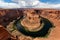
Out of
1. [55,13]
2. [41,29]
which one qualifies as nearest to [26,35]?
[41,29]

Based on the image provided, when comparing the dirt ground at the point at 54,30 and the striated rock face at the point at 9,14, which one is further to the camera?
the striated rock face at the point at 9,14

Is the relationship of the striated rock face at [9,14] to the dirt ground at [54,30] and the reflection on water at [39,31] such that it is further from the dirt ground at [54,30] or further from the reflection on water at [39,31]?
the dirt ground at [54,30]

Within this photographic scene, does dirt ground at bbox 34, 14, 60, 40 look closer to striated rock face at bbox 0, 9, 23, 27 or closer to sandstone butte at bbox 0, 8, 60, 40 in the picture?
sandstone butte at bbox 0, 8, 60, 40

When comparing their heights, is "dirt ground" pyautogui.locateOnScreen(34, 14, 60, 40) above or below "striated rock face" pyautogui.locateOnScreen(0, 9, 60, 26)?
below

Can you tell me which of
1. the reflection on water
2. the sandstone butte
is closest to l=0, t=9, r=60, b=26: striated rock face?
the sandstone butte

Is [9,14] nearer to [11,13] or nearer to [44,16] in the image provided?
[11,13]

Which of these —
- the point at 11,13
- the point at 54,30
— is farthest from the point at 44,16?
the point at 11,13

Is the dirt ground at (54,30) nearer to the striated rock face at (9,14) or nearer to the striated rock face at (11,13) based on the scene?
the striated rock face at (11,13)

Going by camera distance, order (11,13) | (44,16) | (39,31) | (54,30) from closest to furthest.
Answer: (39,31)
(54,30)
(11,13)
(44,16)

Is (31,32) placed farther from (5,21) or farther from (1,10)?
(1,10)

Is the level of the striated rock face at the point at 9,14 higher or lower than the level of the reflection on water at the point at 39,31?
higher

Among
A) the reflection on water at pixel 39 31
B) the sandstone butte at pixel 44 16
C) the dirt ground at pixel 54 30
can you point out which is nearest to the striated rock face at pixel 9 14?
the sandstone butte at pixel 44 16
